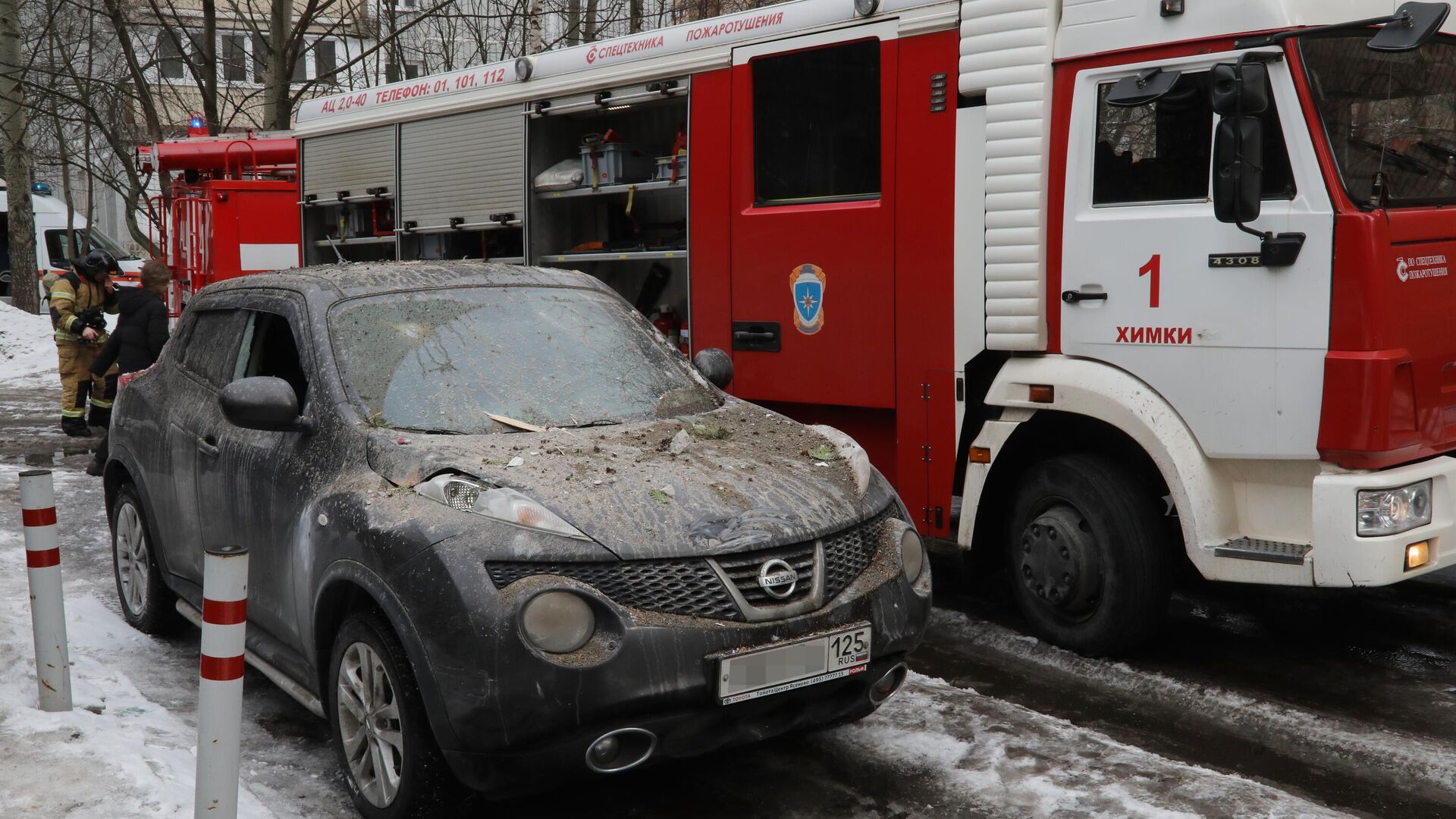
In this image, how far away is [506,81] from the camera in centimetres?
873

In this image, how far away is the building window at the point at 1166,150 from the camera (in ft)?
16.3

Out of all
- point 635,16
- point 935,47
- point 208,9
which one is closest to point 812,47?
point 935,47

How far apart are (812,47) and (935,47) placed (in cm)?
87

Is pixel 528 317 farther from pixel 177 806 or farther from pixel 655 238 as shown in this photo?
pixel 655 238

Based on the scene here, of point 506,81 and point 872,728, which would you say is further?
point 506,81

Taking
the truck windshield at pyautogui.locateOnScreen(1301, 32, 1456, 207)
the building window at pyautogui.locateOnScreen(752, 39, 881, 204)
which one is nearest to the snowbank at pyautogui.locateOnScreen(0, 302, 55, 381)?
the building window at pyautogui.locateOnScreen(752, 39, 881, 204)

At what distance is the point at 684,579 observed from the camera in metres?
3.65

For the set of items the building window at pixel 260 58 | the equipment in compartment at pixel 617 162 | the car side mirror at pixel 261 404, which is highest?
the building window at pixel 260 58

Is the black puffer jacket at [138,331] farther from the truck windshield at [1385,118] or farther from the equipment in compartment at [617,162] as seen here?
the truck windshield at [1385,118]

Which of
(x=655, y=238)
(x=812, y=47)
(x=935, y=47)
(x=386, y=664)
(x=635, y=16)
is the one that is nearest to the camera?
(x=386, y=664)

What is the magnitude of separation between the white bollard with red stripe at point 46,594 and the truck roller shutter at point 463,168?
449 centimetres

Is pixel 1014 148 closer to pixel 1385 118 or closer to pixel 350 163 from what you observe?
pixel 1385 118

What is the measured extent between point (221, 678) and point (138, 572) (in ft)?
9.75

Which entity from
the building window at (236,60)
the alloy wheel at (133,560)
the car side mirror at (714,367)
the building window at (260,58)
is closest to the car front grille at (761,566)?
the car side mirror at (714,367)
